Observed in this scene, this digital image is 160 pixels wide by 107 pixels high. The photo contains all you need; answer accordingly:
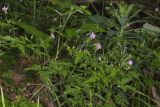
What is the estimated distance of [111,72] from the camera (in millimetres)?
2277

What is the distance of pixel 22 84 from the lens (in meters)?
2.45

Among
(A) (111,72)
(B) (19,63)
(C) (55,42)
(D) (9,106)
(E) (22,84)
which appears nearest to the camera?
(D) (9,106)

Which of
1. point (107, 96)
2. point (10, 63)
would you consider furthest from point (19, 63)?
point (107, 96)

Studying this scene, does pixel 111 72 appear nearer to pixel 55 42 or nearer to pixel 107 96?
pixel 107 96

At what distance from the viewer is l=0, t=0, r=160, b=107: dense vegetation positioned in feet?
7.45

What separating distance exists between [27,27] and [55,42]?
47cm

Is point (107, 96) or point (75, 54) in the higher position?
point (75, 54)

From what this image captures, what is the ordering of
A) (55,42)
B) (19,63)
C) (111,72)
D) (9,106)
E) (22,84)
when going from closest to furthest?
(9,106) < (111,72) < (22,84) < (19,63) < (55,42)

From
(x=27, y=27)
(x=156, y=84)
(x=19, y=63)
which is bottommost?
(x=156, y=84)

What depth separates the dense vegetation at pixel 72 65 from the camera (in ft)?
7.45

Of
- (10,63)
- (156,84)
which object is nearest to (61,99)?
(10,63)

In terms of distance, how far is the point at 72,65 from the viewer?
2342 millimetres

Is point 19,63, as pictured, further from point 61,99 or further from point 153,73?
point 153,73

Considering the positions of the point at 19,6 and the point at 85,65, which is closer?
the point at 85,65
